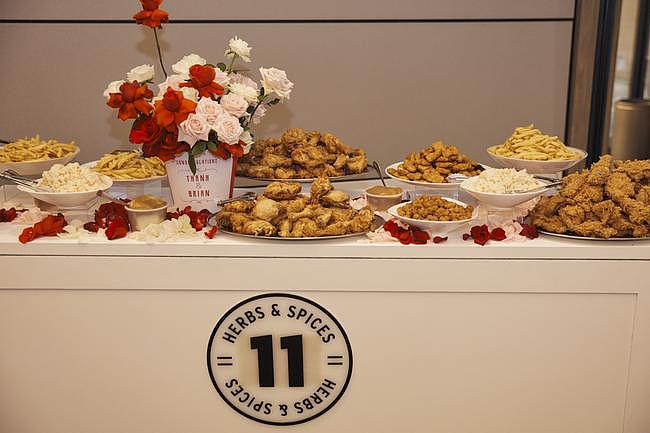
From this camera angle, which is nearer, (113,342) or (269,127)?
(113,342)

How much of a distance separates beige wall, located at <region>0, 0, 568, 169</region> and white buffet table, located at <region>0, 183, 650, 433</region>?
1.57m

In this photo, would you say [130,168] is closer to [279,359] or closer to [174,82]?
[174,82]

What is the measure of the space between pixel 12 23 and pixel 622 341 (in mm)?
2844

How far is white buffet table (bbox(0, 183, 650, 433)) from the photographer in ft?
5.43

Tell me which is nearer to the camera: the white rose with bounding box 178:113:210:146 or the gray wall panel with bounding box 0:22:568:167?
the white rose with bounding box 178:113:210:146

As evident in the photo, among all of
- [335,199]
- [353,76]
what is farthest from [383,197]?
[353,76]

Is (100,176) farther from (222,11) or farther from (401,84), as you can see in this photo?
(401,84)

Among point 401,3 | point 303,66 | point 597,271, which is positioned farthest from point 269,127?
point 597,271

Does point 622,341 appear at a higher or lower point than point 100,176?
lower

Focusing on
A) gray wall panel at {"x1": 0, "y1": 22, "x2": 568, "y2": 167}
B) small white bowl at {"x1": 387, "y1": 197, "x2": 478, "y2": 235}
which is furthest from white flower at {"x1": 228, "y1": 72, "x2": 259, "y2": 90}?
gray wall panel at {"x1": 0, "y1": 22, "x2": 568, "y2": 167}

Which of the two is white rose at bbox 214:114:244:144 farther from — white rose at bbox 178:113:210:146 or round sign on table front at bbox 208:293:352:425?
round sign on table front at bbox 208:293:352:425

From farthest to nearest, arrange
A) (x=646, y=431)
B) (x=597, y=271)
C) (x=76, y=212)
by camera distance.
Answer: (x=76, y=212) → (x=646, y=431) → (x=597, y=271)

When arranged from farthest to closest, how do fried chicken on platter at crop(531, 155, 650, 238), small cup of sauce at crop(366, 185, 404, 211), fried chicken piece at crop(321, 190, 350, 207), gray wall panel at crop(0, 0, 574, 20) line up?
1. gray wall panel at crop(0, 0, 574, 20)
2. small cup of sauce at crop(366, 185, 404, 211)
3. fried chicken piece at crop(321, 190, 350, 207)
4. fried chicken on platter at crop(531, 155, 650, 238)

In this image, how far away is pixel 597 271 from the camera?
1.64 meters
